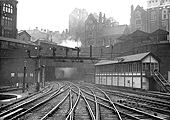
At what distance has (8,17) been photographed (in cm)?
4762

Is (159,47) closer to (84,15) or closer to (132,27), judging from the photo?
(132,27)

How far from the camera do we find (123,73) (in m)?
27.7

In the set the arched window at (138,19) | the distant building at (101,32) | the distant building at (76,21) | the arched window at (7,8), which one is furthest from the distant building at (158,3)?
the arched window at (7,8)

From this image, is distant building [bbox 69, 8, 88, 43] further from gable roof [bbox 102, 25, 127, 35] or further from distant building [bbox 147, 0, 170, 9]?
distant building [bbox 147, 0, 170, 9]

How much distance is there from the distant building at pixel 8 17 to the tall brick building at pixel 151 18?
36.7m

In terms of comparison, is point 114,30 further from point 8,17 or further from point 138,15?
point 8,17

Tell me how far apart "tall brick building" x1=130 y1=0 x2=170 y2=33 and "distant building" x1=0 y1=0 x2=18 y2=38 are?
36.7 metres

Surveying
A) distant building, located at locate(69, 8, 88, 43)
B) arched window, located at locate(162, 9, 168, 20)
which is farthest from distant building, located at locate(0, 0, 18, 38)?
arched window, located at locate(162, 9, 168, 20)

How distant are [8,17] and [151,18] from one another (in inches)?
1664

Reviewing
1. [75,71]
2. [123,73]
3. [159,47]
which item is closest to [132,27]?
[75,71]

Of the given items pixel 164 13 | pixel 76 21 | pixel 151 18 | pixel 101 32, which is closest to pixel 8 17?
pixel 101 32

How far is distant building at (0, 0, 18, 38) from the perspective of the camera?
150ft

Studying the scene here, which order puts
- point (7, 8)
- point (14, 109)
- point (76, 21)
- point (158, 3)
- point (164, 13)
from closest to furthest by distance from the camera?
point (14, 109)
point (7, 8)
point (164, 13)
point (158, 3)
point (76, 21)

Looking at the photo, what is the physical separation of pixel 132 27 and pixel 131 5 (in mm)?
7500
